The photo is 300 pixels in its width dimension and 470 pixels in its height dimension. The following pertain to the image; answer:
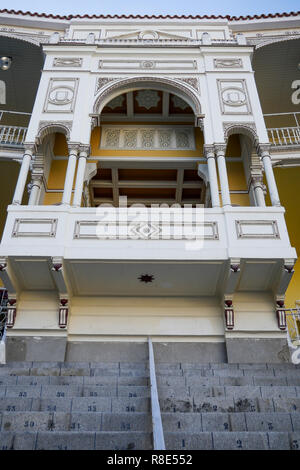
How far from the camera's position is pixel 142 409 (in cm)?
389

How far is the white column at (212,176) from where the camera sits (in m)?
7.57

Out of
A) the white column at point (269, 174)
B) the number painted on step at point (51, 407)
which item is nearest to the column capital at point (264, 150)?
the white column at point (269, 174)

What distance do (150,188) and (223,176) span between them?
3496mm

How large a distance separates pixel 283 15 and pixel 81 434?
41.4 ft

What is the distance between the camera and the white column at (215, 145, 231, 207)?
7.43 m

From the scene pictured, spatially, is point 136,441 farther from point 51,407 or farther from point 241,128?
point 241,128

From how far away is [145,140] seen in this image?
10281 mm

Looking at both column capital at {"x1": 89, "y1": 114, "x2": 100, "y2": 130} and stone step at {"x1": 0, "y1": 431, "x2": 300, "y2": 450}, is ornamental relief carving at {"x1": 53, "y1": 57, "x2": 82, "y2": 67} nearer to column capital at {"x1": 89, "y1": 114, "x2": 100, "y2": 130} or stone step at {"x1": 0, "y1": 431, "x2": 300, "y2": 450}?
column capital at {"x1": 89, "y1": 114, "x2": 100, "y2": 130}

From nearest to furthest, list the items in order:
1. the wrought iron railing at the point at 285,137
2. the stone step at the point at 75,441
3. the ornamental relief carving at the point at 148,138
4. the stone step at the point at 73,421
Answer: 1. the stone step at the point at 75,441
2. the stone step at the point at 73,421
3. the wrought iron railing at the point at 285,137
4. the ornamental relief carving at the point at 148,138

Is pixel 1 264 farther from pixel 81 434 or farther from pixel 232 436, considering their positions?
pixel 232 436

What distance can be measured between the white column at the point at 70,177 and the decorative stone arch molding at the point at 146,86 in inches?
62.7

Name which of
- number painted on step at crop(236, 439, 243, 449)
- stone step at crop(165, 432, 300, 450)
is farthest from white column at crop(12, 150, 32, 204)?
number painted on step at crop(236, 439, 243, 449)

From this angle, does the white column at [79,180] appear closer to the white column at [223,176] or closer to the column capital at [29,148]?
the column capital at [29,148]

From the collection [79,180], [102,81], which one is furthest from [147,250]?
[102,81]
